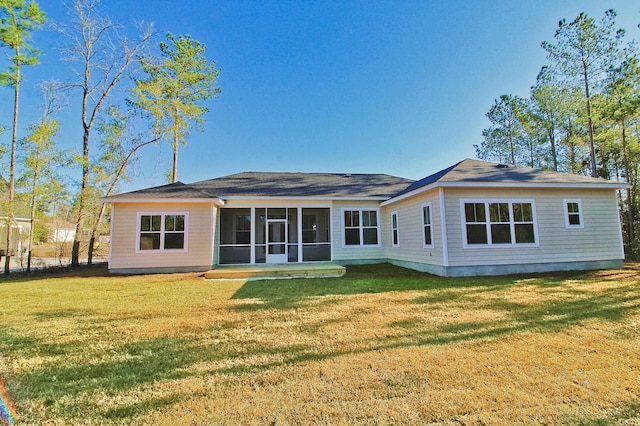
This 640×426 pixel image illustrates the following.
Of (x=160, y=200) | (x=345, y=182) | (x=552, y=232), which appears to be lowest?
(x=552, y=232)

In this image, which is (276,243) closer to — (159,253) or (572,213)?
(159,253)

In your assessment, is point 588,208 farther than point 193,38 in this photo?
No

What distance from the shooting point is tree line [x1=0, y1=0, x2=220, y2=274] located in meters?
11.8

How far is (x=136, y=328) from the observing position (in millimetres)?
4473

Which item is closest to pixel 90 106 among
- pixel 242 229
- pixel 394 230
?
pixel 242 229

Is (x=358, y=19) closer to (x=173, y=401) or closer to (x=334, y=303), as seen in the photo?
(x=334, y=303)

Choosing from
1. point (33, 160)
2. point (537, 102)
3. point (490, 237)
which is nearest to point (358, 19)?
point (490, 237)

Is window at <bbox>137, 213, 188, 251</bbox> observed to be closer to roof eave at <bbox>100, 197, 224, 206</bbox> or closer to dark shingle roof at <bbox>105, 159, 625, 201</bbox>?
roof eave at <bbox>100, 197, 224, 206</bbox>

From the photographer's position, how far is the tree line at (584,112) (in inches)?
585

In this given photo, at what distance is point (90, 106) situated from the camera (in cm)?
1434

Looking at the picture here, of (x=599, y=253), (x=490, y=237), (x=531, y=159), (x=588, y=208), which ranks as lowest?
(x=599, y=253)

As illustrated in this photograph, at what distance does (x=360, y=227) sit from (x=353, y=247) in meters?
0.91

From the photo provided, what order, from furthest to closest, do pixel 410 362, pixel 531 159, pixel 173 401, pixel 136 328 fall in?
pixel 531 159 < pixel 136 328 < pixel 410 362 < pixel 173 401

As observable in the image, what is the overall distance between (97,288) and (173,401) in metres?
7.17
